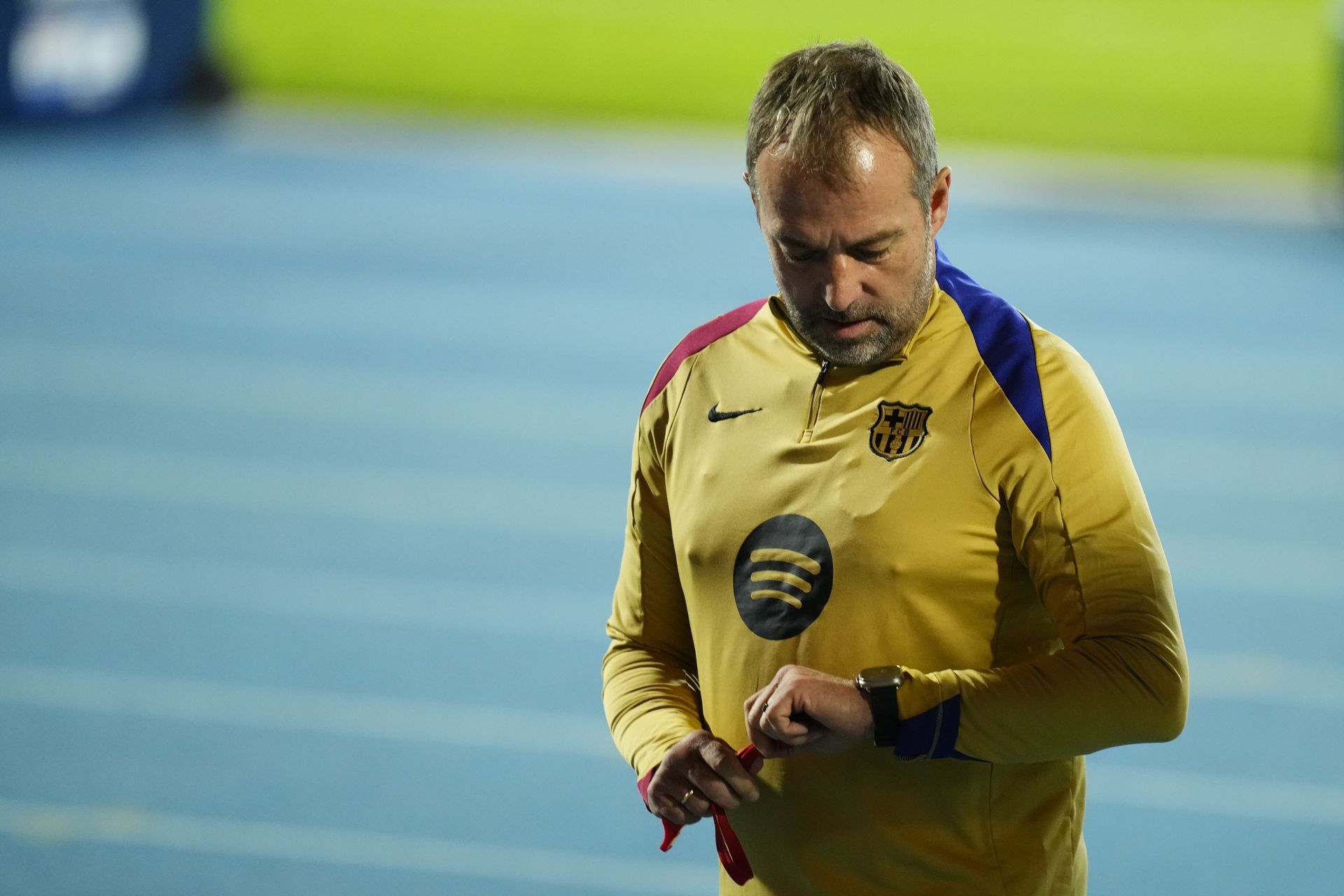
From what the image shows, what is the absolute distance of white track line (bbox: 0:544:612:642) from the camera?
18.5 ft

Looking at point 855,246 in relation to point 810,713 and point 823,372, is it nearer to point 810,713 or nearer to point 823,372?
point 823,372

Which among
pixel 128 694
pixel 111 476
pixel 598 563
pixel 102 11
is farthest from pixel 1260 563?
pixel 102 11

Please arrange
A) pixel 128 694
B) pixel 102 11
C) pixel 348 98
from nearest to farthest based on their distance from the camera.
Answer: pixel 128 694 < pixel 102 11 < pixel 348 98

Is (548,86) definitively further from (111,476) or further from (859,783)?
(859,783)

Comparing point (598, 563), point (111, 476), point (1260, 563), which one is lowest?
point (1260, 563)

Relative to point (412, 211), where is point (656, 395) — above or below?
below

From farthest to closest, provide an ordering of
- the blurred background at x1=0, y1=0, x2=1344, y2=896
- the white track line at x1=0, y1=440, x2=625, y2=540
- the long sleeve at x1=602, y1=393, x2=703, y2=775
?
1. the white track line at x1=0, y1=440, x2=625, y2=540
2. the blurred background at x1=0, y1=0, x2=1344, y2=896
3. the long sleeve at x1=602, y1=393, x2=703, y2=775

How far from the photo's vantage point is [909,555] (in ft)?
6.29

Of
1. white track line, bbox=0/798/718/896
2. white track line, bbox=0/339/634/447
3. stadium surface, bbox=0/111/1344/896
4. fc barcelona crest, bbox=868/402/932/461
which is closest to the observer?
fc barcelona crest, bbox=868/402/932/461

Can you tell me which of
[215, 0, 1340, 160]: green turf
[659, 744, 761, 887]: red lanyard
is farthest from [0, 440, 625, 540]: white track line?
[215, 0, 1340, 160]: green turf

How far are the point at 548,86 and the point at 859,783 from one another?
13.6 meters

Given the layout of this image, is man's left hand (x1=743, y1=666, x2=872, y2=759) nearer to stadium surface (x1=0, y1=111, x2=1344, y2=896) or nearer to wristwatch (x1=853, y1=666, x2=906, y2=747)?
wristwatch (x1=853, y1=666, x2=906, y2=747)

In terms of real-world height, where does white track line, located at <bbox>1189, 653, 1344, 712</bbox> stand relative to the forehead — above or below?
above

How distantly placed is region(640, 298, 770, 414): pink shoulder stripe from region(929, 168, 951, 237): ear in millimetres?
294
